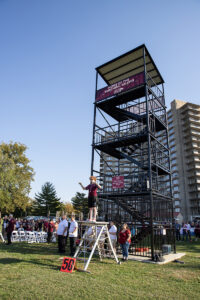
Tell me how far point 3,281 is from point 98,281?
8.38 feet

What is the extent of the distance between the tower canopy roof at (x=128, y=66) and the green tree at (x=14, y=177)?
2490 cm

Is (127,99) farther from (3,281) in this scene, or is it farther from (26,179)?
(26,179)

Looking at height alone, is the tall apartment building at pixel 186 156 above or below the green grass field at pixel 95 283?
above

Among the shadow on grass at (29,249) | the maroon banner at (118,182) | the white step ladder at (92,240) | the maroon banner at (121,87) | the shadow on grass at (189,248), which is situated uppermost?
the maroon banner at (121,87)

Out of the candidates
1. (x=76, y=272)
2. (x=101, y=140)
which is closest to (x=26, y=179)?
(x=101, y=140)

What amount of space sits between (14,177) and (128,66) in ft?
89.8

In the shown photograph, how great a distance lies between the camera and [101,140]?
14367 mm

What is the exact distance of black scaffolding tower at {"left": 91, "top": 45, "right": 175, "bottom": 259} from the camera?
12.4 meters

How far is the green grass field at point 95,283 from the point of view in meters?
4.73

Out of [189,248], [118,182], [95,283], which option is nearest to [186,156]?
[189,248]

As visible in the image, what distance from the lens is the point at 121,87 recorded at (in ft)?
47.2

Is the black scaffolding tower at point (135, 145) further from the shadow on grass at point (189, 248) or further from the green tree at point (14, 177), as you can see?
the green tree at point (14, 177)

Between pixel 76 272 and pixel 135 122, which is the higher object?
pixel 135 122

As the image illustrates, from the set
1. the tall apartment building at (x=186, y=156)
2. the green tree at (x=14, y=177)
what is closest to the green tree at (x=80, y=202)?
the green tree at (x=14, y=177)
